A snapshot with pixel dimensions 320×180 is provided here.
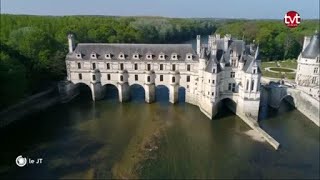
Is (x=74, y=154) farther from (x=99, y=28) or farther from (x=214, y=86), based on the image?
(x=99, y=28)

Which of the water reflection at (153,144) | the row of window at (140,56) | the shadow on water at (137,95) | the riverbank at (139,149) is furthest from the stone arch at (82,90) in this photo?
the riverbank at (139,149)

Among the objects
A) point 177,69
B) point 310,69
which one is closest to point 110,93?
point 177,69

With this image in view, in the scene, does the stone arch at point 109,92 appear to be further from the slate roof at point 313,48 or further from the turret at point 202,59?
the slate roof at point 313,48

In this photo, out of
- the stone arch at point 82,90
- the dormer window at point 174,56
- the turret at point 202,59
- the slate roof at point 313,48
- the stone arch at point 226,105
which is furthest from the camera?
the stone arch at point 82,90

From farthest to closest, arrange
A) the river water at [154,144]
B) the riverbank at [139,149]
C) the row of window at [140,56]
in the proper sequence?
the row of window at [140,56], the river water at [154,144], the riverbank at [139,149]
